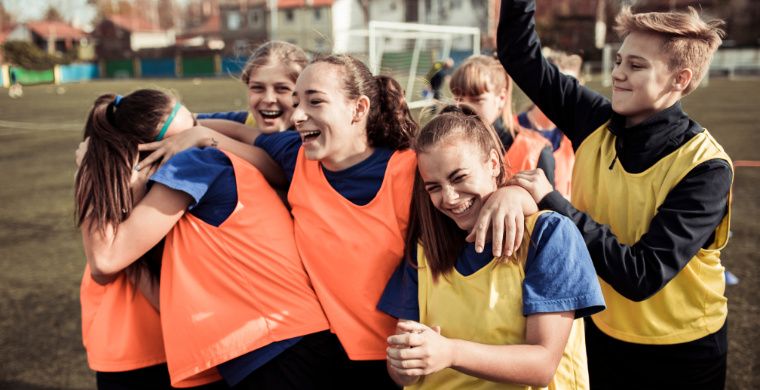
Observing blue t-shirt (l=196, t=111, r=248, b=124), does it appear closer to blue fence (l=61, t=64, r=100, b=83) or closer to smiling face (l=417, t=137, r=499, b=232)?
smiling face (l=417, t=137, r=499, b=232)

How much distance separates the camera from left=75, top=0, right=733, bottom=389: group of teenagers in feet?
4.92

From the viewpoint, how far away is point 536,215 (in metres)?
1.49

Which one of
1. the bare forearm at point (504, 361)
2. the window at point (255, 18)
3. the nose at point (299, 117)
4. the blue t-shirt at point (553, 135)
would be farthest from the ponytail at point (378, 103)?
the window at point (255, 18)

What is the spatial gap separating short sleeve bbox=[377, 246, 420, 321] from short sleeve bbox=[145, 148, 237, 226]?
0.65 metres

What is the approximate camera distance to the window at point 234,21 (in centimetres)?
5903

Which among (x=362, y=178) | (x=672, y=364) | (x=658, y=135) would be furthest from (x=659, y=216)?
(x=362, y=178)

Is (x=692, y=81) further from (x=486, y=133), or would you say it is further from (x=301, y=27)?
(x=301, y=27)

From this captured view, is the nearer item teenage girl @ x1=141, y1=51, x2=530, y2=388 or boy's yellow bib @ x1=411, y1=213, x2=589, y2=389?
boy's yellow bib @ x1=411, y1=213, x2=589, y2=389

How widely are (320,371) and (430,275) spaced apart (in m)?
0.56

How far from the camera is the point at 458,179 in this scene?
5.15 feet

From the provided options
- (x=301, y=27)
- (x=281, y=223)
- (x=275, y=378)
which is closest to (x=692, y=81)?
(x=281, y=223)

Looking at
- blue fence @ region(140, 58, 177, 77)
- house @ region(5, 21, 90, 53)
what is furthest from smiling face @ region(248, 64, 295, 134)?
house @ region(5, 21, 90, 53)

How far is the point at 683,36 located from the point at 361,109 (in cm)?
113

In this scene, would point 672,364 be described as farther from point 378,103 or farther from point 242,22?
point 242,22
